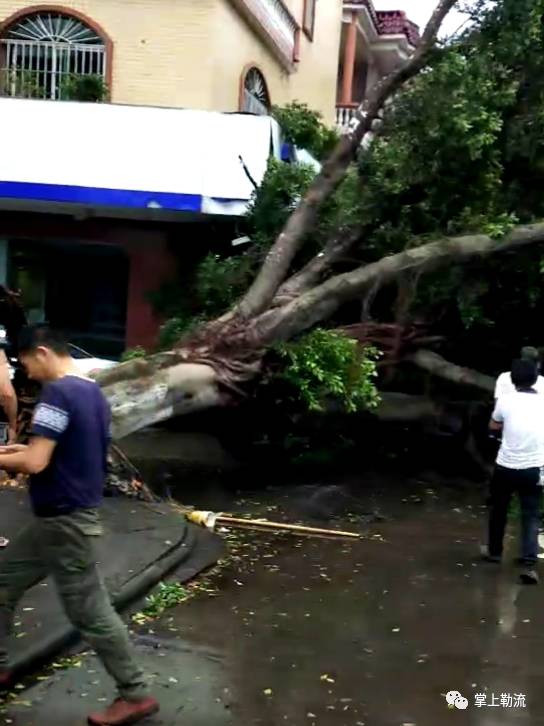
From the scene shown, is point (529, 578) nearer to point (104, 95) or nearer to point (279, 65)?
point (104, 95)

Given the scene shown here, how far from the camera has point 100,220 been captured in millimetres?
13562

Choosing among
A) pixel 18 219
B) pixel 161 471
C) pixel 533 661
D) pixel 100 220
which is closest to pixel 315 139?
pixel 100 220

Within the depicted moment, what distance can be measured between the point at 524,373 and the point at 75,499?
4.22 meters

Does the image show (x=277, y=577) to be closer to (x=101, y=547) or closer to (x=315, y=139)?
(x=101, y=547)

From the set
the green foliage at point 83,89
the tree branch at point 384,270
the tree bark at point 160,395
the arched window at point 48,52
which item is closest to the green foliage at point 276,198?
the tree branch at point 384,270

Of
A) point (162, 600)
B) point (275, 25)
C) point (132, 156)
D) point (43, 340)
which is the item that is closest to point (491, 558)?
point (162, 600)

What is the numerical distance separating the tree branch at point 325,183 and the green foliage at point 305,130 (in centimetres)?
318

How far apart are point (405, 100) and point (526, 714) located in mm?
6901

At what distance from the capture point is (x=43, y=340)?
13.9 feet

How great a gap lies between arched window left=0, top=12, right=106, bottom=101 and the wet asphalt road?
8830mm

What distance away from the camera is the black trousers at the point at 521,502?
716 centimetres

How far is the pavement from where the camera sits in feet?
16.2

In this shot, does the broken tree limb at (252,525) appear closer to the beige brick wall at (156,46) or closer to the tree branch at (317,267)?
the tree branch at (317,267)

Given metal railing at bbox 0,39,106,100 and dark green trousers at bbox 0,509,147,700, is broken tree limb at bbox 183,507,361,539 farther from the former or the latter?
metal railing at bbox 0,39,106,100
